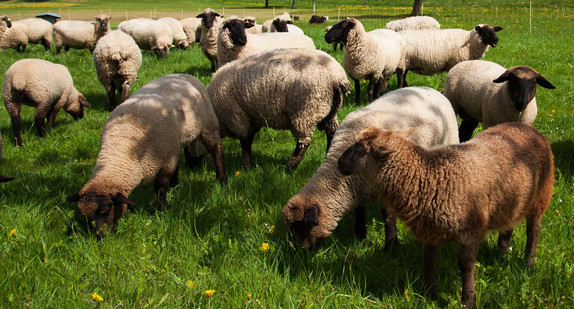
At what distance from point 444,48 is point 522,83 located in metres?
4.88

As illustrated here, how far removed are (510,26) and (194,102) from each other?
20643mm

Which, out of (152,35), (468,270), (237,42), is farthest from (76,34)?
(468,270)

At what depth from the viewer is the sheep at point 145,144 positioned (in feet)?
12.6

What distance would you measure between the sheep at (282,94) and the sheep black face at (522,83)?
6.00 feet

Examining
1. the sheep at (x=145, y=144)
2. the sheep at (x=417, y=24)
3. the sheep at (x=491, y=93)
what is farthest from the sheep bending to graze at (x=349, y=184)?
the sheep at (x=417, y=24)

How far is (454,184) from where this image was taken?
2.78 metres

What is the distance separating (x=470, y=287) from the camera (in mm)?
2828

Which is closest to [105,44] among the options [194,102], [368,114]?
[194,102]

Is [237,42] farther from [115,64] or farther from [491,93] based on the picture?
[491,93]

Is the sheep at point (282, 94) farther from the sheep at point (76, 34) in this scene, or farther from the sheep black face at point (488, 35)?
the sheep at point (76, 34)

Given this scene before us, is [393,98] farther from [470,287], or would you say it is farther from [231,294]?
[231,294]

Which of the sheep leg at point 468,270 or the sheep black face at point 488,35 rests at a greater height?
the sheep black face at point 488,35

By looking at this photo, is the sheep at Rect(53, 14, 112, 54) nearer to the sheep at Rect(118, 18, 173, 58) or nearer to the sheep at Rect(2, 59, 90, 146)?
the sheep at Rect(118, 18, 173, 58)

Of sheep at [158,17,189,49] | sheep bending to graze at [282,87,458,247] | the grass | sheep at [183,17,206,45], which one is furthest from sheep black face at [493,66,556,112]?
sheep at [183,17,206,45]
